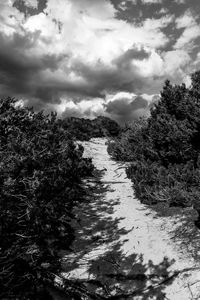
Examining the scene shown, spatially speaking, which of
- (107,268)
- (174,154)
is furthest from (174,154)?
(107,268)

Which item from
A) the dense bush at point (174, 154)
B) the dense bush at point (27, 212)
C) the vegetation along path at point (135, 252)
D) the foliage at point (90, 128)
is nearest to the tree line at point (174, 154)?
the dense bush at point (174, 154)

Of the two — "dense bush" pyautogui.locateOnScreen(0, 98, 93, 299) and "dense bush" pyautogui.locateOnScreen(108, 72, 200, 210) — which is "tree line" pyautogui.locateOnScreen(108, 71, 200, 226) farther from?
"dense bush" pyautogui.locateOnScreen(0, 98, 93, 299)

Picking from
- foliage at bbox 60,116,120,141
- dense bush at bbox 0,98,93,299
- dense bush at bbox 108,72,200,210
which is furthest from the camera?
foliage at bbox 60,116,120,141

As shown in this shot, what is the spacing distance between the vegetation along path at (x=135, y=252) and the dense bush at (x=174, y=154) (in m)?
0.65

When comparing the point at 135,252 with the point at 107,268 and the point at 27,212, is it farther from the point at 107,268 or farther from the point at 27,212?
the point at 27,212

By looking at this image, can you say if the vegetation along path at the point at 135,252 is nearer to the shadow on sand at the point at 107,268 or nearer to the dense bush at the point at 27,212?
the shadow on sand at the point at 107,268

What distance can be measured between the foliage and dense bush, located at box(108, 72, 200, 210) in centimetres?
1645

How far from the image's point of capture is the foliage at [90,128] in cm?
3201

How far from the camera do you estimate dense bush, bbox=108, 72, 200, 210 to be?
35.0 feet

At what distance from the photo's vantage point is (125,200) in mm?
13688

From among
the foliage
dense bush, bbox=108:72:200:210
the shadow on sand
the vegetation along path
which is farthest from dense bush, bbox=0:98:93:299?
the foliage

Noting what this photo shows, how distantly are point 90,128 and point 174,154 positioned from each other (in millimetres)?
25948

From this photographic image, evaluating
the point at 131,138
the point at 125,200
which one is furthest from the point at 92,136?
the point at 125,200

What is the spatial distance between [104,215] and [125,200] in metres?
1.83
